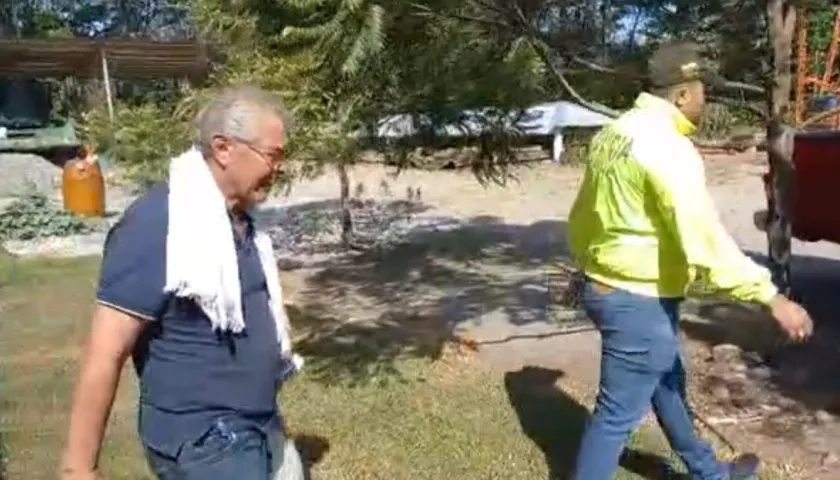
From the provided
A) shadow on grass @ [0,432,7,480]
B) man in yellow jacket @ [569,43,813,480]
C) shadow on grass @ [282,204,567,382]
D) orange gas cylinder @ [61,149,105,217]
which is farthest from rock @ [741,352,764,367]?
orange gas cylinder @ [61,149,105,217]

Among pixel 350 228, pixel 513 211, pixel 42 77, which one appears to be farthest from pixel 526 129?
pixel 42 77

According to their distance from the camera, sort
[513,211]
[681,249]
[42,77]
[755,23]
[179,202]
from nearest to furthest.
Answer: [179,202] < [681,249] < [755,23] < [513,211] < [42,77]

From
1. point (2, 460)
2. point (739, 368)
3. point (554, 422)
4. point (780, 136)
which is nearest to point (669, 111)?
point (554, 422)

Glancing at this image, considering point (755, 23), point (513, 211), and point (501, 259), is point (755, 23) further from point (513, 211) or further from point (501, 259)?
point (513, 211)

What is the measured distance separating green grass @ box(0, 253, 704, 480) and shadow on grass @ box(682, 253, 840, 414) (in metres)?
1.15

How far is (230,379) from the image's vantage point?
280 centimetres

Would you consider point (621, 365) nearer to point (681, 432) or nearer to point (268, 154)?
point (681, 432)

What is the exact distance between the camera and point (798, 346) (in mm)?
7105

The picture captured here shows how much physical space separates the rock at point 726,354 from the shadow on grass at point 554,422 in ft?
2.94

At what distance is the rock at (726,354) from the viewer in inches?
270

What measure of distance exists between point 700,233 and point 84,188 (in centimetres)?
1373

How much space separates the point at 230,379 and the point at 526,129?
4.07 m

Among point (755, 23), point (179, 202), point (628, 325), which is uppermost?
point (755, 23)

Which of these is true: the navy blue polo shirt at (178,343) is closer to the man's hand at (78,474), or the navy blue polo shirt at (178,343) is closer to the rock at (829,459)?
the man's hand at (78,474)
